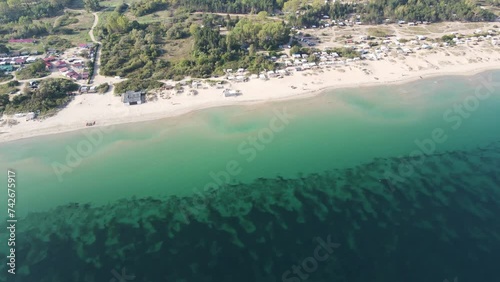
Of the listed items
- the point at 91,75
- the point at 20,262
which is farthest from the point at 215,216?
the point at 91,75

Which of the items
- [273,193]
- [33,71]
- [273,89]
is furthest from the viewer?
[33,71]

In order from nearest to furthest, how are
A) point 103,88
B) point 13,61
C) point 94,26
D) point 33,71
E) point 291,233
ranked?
1. point 291,233
2. point 103,88
3. point 33,71
4. point 13,61
5. point 94,26

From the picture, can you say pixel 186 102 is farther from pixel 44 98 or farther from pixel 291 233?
pixel 291 233

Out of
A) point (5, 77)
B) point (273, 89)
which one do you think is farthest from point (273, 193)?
point (5, 77)

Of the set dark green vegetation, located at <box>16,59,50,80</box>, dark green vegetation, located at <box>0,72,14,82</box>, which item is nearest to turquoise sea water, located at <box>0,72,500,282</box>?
dark green vegetation, located at <box>16,59,50,80</box>

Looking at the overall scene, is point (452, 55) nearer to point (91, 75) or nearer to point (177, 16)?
point (177, 16)

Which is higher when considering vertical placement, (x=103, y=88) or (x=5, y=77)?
(x=5, y=77)
